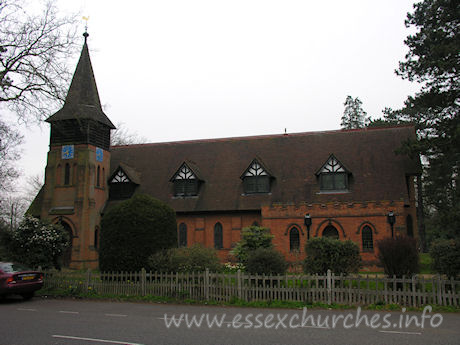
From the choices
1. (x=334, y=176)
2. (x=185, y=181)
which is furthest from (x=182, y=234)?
(x=334, y=176)

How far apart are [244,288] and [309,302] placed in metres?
2.38

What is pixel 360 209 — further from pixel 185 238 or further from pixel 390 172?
pixel 185 238

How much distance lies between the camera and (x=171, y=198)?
30203 millimetres

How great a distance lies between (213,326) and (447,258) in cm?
900

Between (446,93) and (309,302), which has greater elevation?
(446,93)

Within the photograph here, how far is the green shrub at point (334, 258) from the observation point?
15.6 meters

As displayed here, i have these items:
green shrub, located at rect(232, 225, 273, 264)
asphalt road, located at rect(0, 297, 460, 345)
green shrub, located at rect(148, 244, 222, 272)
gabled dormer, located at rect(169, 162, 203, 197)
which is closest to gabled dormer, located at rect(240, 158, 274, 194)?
gabled dormer, located at rect(169, 162, 203, 197)

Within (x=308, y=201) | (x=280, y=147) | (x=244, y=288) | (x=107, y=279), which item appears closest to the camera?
(x=244, y=288)

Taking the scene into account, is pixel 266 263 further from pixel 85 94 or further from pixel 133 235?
pixel 85 94

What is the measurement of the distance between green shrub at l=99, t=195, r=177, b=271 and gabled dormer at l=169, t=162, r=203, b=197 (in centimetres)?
1147

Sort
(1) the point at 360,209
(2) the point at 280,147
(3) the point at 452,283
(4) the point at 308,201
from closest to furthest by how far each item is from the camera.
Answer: (3) the point at 452,283, (1) the point at 360,209, (4) the point at 308,201, (2) the point at 280,147

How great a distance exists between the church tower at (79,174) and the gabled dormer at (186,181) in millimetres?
5816

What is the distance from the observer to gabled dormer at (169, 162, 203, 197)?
3012 centimetres

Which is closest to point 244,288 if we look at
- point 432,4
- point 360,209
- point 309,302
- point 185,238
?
point 309,302
